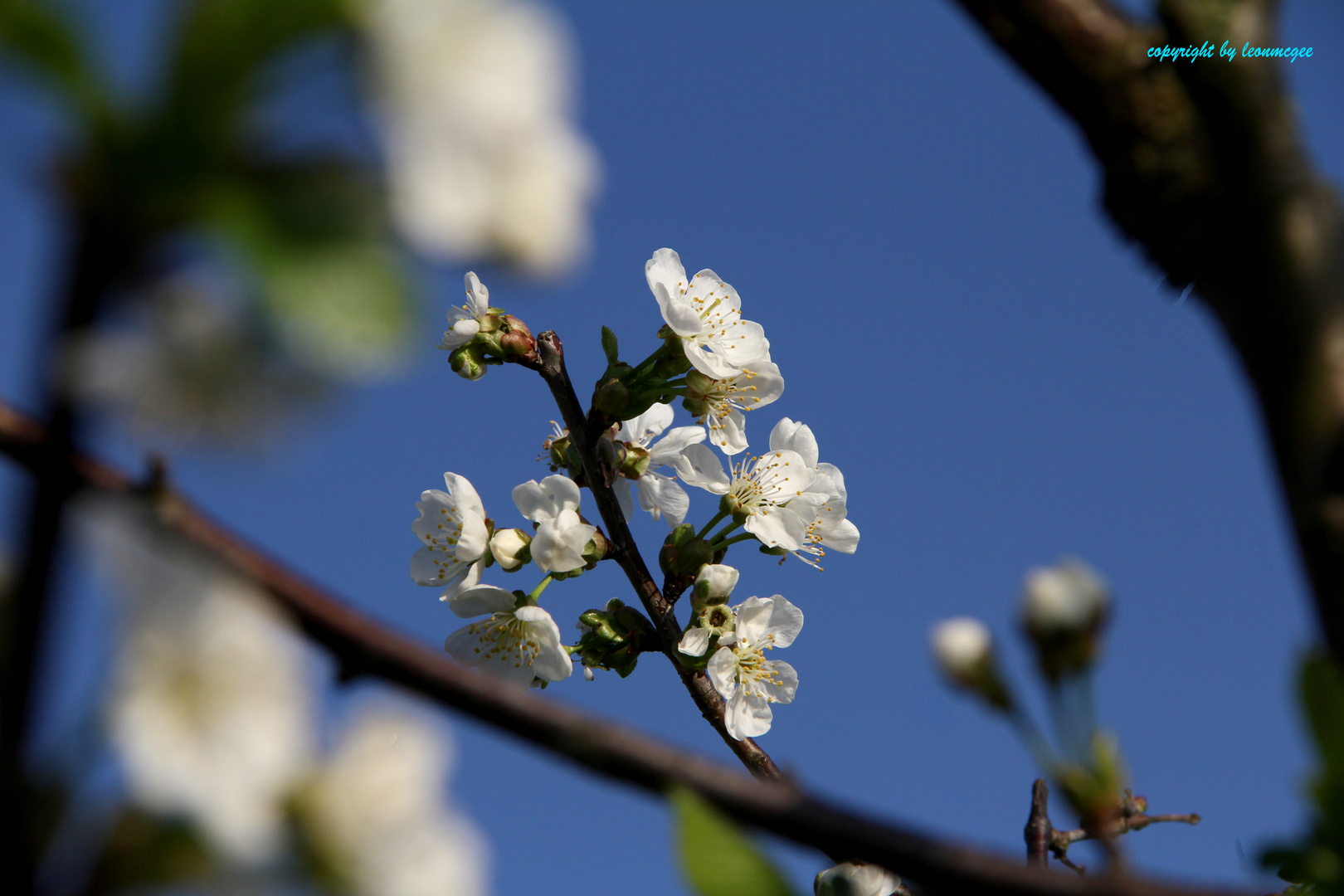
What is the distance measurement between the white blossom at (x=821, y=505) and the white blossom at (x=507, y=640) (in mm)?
559

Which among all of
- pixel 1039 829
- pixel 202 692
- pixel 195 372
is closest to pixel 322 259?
pixel 195 372

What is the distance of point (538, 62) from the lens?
47 centimetres

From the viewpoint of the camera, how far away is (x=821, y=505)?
79.2 inches

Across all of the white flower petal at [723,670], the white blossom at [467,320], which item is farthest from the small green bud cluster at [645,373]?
the white flower petal at [723,670]

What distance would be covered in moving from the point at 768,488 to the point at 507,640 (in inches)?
23.7

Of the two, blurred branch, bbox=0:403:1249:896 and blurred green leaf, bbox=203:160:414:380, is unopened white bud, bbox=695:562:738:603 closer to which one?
blurred branch, bbox=0:403:1249:896

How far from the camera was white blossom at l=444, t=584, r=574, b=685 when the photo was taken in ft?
5.84

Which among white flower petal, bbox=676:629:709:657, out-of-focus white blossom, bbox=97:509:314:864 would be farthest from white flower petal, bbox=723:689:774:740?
out-of-focus white blossom, bbox=97:509:314:864

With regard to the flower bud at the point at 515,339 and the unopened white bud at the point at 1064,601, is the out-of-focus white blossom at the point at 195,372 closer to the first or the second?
the unopened white bud at the point at 1064,601

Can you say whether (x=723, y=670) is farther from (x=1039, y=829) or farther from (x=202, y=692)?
(x=202, y=692)

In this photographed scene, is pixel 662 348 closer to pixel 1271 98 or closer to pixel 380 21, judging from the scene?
pixel 1271 98

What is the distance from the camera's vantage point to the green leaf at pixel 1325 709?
24.3 inches

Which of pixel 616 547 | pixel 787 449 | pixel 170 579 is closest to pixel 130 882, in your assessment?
pixel 170 579

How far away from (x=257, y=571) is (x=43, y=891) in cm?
17
